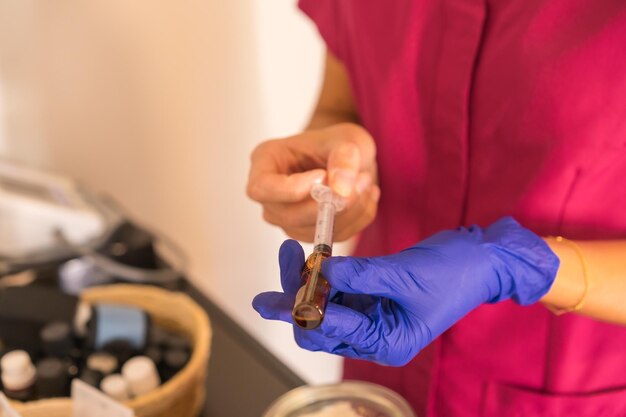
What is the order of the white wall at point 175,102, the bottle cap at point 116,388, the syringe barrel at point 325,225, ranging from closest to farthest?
the syringe barrel at point 325,225
the bottle cap at point 116,388
the white wall at point 175,102

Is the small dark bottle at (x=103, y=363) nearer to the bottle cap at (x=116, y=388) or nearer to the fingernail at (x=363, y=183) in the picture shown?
the bottle cap at (x=116, y=388)

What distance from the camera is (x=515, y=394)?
633mm

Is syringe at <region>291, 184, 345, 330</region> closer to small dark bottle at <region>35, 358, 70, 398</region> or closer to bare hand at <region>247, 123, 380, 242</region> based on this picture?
bare hand at <region>247, 123, 380, 242</region>

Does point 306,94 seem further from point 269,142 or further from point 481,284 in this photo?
point 481,284

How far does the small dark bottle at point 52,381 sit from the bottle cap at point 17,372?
1cm

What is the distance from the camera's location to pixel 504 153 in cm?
61

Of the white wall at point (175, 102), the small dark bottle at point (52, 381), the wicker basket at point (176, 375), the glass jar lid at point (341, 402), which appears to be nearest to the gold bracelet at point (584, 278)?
the glass jar lid at point (341, 402)

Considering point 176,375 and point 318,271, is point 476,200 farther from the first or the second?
point 176,375

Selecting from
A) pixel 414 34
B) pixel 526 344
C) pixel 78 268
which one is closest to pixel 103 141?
pixel 78 268

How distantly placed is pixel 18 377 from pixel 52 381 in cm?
4

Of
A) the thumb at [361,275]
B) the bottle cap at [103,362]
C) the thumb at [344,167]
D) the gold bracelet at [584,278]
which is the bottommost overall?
the bottle cap at [103,362]

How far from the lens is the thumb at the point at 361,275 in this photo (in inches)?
18.3

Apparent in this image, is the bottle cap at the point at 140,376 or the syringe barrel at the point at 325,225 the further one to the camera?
the bottle cap at the point at 140,376

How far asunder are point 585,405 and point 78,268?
0.74 metres
